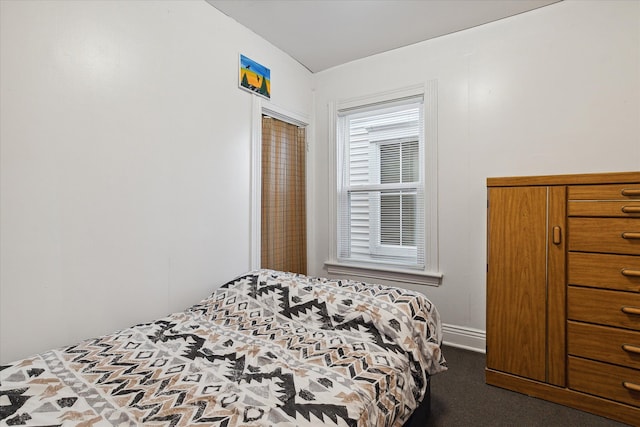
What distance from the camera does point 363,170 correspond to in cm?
314

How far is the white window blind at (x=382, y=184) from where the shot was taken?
285cm

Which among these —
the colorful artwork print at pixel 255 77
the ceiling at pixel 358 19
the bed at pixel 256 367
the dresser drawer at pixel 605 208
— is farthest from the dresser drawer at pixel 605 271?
the colorful artwork print at pixel 255 77

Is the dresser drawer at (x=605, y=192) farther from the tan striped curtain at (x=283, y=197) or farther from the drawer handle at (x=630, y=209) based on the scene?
the tan striped curtain at (x=283, y=197)

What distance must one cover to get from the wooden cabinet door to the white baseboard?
0.50 m

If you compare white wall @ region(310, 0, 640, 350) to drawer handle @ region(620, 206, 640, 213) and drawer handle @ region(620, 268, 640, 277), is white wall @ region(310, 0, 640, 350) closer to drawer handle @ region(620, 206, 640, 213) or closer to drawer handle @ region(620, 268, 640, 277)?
drawer handle @ region(620, 206, 640, 213)

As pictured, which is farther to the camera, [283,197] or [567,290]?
[283,197]

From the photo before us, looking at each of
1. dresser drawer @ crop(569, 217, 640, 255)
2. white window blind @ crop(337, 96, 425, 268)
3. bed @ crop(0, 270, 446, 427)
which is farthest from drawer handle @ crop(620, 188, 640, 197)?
white window blind @ crop(337, 96, 425, 268)

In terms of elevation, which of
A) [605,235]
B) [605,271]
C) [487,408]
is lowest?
[487,408]

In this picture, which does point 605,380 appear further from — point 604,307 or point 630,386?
point 604,307

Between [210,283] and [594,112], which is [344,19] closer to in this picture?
[594,112]

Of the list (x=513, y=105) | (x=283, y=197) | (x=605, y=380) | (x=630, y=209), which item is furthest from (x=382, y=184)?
(x=605, y=380)

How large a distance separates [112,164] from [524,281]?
2481 mm

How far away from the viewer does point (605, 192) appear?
5.53ft

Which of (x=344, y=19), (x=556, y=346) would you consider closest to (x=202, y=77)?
(x=344, y=19)
